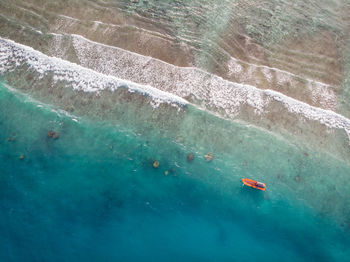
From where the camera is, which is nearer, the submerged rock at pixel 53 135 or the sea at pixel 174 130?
the sea at pixel 174 130

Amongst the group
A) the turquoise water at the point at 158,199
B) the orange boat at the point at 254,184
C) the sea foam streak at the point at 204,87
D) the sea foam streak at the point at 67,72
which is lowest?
the turquoise water at the point at 158,199

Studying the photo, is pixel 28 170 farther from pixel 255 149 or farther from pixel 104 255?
pixel 255 149

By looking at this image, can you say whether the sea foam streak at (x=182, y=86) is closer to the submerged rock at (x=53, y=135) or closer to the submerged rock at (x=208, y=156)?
the submerged rock at (x=208, y=156)

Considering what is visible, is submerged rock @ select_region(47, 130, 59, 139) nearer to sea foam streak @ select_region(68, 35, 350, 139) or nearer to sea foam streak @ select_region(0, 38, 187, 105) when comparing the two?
sea foam streak @ select_region(0, 38, 187, 105)

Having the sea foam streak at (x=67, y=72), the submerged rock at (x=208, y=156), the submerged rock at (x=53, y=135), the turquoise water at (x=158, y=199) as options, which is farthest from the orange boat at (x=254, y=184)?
the submerged rock at (x=53, y=135)

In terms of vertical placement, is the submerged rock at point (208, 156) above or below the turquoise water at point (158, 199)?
above

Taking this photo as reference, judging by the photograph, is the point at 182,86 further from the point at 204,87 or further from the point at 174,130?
the point at 174,130
